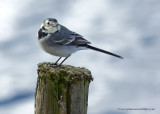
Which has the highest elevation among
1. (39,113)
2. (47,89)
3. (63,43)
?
(63,43)

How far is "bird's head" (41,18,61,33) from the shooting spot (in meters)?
6.73

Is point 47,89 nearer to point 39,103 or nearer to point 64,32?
point 39,103

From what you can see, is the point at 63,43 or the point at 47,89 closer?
the point at 47,89

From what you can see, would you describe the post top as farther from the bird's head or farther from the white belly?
the bird's head

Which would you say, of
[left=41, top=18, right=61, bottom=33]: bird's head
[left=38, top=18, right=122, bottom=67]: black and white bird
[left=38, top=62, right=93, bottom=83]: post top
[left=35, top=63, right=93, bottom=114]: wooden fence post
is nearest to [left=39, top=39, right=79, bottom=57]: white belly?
[left=38, top=18, right=122, bottom=67]: black and white bird

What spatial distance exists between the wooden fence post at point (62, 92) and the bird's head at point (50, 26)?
175 centimetres

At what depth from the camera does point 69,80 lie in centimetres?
498

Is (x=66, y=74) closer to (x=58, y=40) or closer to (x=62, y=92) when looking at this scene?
(x=62, y=92)

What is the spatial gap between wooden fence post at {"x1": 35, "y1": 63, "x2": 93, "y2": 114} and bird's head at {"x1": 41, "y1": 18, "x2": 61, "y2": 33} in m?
1.75

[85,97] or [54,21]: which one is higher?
[54,21]

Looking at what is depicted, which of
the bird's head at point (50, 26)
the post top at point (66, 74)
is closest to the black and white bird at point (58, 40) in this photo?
the bird's head at point (50, 26)

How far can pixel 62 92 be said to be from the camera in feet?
16.1

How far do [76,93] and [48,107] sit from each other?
1.59 ft

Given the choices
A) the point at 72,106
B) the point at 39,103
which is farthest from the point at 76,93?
the point at 39,103
